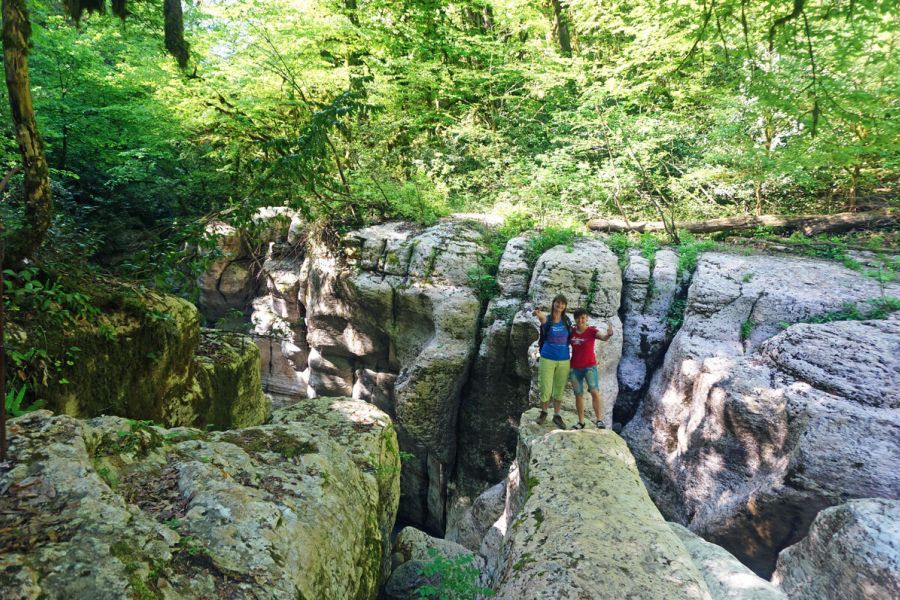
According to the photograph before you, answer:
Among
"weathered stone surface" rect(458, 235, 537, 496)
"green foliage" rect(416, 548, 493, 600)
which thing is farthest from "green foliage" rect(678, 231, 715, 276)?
"green foliage" rect(416, 548, 493, 600)

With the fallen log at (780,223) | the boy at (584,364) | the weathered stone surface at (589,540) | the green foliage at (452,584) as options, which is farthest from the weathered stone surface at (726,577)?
the fallen log at (780,223)

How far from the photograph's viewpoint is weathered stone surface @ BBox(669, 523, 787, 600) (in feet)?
13.8

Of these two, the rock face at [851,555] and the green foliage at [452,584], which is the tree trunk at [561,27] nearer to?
the rock face at [851,555]

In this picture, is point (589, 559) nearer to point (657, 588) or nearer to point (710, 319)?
point (657, 588)

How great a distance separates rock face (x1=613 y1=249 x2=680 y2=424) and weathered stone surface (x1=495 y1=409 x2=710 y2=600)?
4200mm

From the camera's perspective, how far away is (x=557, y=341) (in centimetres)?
581

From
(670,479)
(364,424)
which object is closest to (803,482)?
(670,479)

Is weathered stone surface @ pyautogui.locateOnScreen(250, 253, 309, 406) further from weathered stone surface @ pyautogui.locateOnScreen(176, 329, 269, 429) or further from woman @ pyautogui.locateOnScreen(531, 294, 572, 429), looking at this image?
woman @ pyautogui.locateOnScreen(531, 294, 572, 429)

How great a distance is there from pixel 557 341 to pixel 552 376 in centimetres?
50

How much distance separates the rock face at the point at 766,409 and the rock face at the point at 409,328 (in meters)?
4.01

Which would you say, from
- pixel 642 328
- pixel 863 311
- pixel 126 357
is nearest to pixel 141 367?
pixel 126 357

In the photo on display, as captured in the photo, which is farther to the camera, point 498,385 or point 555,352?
point 498,385

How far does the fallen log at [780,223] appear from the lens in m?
9.11

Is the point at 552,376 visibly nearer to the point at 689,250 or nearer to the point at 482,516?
the point at 482,516
